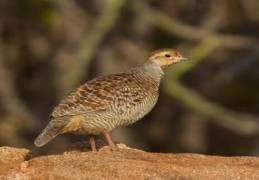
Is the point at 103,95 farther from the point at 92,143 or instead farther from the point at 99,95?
the point at 92,143

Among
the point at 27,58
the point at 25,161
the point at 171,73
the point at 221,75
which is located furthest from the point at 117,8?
the point at 25,161

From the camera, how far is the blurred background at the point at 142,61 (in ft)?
68.3

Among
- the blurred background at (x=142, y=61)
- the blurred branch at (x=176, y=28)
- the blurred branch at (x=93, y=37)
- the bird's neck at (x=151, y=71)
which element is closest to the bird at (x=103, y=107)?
the bird's neck at (x=151, y=71)

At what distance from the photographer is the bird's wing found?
12922 millimetres

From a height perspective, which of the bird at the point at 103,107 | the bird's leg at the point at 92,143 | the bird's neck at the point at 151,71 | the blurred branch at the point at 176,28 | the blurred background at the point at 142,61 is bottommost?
the blurred background at the point at 142,61

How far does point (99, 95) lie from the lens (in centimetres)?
1320

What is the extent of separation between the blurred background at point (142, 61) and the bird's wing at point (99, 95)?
6.04m

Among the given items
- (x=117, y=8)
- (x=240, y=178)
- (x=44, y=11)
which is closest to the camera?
(x=240, y=178)

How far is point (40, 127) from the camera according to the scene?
76.0 feet

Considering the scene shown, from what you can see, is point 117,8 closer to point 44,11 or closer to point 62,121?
point 44,11

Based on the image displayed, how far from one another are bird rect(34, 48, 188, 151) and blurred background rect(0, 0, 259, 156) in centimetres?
601

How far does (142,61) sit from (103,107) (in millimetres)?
8183

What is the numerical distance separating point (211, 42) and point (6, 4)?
507 cm

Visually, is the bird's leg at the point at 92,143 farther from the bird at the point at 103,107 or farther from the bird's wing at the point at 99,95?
the bird's wing at the point at 99,95
